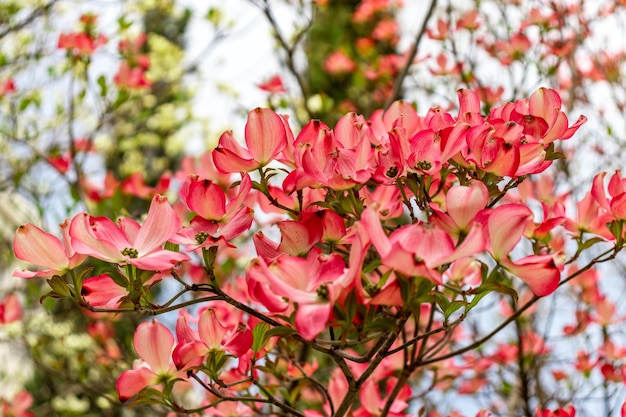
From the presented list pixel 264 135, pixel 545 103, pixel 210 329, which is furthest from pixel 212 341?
pixel 545 103

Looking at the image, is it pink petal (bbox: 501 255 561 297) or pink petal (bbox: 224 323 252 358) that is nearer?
pink petal (bbox: 501 255 561 297)

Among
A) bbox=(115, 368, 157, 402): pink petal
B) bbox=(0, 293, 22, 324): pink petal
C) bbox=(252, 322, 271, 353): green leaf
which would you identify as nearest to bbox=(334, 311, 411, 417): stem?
bbox=(252, 322, 271, 353): green leaf

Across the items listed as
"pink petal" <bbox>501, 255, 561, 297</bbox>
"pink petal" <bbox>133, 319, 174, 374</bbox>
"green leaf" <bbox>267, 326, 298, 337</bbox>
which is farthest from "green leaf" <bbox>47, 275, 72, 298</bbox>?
"pink petal" <bbox>501, 255, 561, 297</bbox>

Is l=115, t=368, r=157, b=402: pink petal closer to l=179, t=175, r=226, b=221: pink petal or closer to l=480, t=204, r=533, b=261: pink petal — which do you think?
l=179, t=175, r=226, b=221: pink petal

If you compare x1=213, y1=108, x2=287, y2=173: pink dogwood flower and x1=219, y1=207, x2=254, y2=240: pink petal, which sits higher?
x1=213, y1=108, x2=287, y2=173: pink dogwood flower

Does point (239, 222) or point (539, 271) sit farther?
point (239, 222)

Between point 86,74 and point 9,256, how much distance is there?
1.25 metres

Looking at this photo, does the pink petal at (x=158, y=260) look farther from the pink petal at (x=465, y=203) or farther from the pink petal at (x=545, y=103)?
the pink petal at (x=545, y=103)

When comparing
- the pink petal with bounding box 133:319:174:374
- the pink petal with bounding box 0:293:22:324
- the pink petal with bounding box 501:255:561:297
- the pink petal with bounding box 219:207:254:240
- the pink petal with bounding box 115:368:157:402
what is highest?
the pink petal with bounding box 0:293:22:324

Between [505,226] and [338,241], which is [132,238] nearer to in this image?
[338,241]

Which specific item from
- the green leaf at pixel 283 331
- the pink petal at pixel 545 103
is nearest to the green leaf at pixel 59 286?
the green leaf at pixel 283 331

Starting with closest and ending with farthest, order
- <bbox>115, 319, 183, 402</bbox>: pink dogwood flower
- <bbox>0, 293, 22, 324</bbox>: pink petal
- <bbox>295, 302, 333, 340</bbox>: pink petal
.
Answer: <bbox>295, 302, 333, 340</bbox>: pink petal, <bbox>115, 319, 183, 402</bbox>: pink dogwood flower, <bbox>0, 293, 22, 324</bbox>: pink petal

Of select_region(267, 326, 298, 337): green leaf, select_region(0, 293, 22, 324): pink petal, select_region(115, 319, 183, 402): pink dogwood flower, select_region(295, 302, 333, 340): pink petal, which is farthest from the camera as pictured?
select_region(0, 293, 22, 324): pink petal

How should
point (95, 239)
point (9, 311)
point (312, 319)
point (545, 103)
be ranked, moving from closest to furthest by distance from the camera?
point (312, 319) → point (95, 239) → point (545, 103) → point (9, 311)
